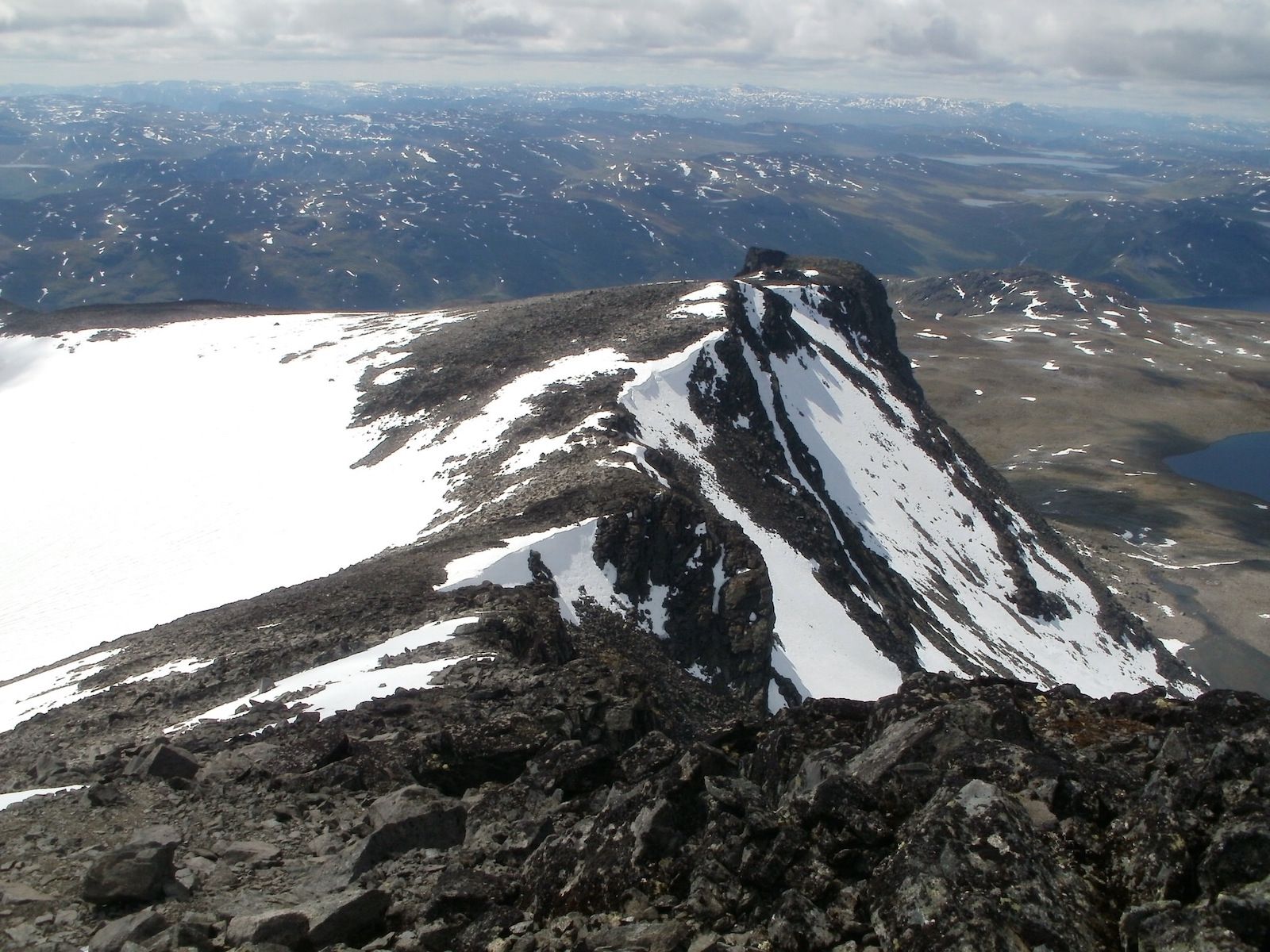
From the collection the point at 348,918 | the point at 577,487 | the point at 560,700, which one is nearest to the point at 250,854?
the point at 348,918

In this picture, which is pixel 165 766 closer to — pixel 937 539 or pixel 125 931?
pixel 125 931

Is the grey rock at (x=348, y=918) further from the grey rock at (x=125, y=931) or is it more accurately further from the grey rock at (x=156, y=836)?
the grey rock at (x=156, y=836)

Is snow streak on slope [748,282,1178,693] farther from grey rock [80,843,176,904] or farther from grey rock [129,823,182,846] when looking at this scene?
grey rock [80,843,176,904]

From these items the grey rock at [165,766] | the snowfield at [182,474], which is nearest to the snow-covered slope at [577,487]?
the snowfield at [182,474]

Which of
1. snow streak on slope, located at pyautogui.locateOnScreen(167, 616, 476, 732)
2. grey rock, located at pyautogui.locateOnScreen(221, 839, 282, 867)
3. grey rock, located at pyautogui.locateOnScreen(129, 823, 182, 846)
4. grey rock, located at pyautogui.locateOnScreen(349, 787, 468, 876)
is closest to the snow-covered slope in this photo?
snow streak on slope, located at pyautogui.locateOnScreen(167, 616, 476, 732)

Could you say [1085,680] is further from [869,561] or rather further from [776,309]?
[776,309]

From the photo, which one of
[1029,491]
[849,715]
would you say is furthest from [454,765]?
[1029,491]
